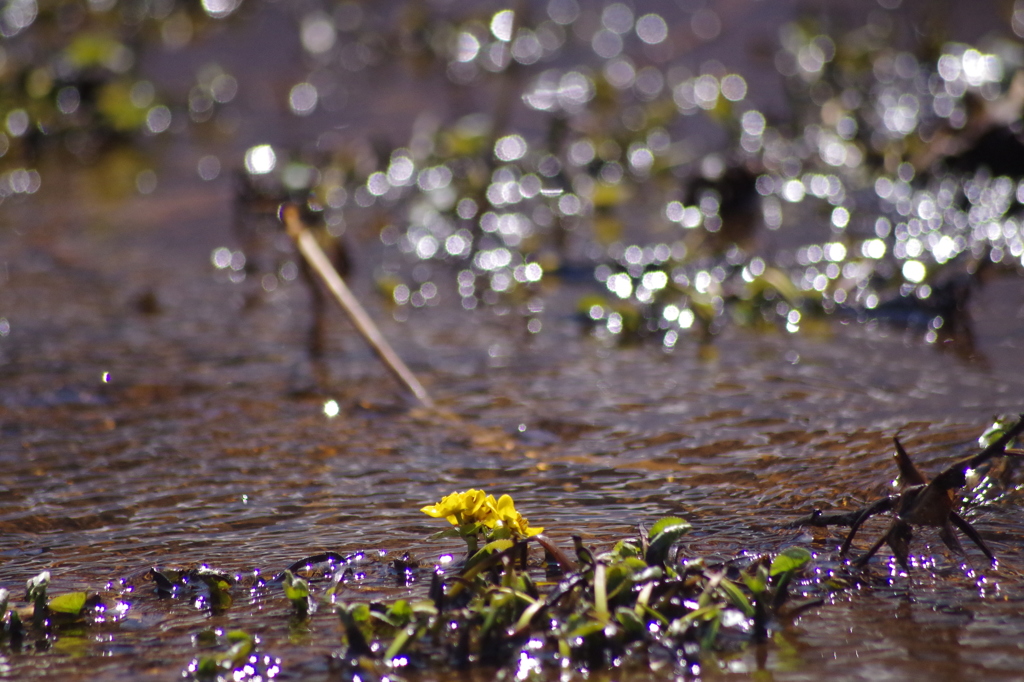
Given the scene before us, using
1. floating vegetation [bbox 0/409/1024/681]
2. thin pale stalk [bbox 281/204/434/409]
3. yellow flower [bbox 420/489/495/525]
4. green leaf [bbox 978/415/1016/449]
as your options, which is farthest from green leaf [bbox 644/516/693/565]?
thin pale stalk [bbox 281/204/434/409]

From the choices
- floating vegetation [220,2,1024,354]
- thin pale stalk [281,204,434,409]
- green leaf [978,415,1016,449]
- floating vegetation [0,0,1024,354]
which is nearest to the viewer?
green leaf [978,415,1016,449]

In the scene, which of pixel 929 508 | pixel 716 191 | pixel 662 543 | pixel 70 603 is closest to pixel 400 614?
pixel 662 543

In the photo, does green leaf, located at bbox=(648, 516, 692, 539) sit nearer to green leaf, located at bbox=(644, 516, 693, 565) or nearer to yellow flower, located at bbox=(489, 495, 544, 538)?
green leaf, located at bbox=(644, 516, 693, 565)

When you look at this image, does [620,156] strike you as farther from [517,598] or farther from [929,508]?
[517,598]

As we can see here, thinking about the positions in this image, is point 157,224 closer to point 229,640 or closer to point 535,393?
point 535,393

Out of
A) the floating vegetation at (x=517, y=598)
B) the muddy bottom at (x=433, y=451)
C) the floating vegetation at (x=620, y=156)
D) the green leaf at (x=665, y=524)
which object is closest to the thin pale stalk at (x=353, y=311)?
the muddy bottom at (x=433, y=451)
